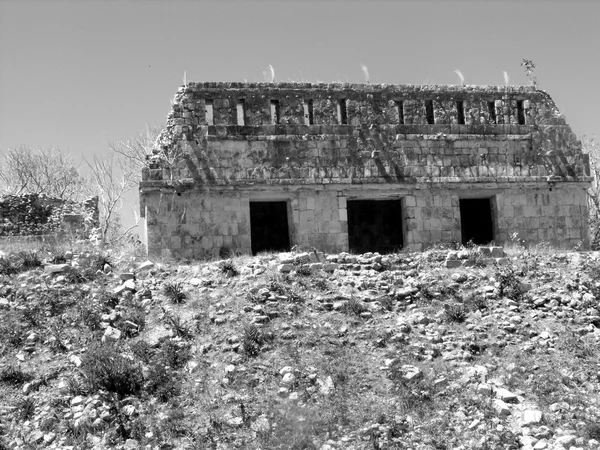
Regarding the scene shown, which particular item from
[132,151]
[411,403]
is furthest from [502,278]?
[132,151]

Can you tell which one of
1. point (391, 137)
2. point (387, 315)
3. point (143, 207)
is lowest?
point (387, 315)

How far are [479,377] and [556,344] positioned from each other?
1805 mm

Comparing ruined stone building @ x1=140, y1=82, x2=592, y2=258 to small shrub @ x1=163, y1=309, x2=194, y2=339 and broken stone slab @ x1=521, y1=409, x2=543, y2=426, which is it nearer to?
small shrub @ x1=163, y1=309, x2=194, y2=339

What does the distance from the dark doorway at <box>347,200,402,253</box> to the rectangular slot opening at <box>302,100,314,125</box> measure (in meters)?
4.12

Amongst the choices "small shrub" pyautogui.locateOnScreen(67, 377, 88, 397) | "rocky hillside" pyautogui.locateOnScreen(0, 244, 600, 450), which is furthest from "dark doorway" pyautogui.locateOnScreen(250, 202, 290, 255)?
"small shrub" pyautogui.locateOnScreen(67, 377, 88, 397)

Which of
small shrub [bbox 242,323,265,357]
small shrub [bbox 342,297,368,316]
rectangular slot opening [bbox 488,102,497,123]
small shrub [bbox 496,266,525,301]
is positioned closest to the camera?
small shrub [bbox 242,323,265,357]

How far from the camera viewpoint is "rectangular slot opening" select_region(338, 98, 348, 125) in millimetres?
20844

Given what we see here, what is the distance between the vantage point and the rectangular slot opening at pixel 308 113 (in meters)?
20.7

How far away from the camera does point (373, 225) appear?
80.1ft

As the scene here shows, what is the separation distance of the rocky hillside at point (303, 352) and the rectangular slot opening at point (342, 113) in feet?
15.0

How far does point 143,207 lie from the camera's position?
20.0 metres

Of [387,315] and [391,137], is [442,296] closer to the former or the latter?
[387,315]

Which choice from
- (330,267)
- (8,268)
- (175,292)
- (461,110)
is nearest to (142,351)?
(175,292)

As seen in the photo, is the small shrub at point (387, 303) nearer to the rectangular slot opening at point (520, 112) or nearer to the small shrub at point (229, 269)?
the small shrub at point (229, 269)
